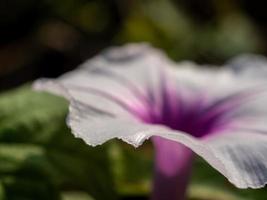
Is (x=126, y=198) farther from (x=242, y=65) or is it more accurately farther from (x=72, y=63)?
(x=72, y=63)

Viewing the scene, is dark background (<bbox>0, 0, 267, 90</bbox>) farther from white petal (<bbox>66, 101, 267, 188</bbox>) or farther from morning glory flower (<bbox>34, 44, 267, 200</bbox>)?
white petal (<bbox>66, 101, 267, 188</bbox>)

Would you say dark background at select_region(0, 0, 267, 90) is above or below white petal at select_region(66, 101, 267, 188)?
below

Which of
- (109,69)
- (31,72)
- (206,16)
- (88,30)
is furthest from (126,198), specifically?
(206,16)

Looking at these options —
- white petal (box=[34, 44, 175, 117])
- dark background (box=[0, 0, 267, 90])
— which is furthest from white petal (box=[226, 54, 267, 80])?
dark background (box=[0, 0, 267, 90])

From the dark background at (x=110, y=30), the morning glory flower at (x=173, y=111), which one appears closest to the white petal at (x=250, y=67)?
the morning glory flower at (x=173, y=111)

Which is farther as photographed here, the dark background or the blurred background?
the dark background

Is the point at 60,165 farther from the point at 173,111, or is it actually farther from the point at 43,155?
the point at 173,111
